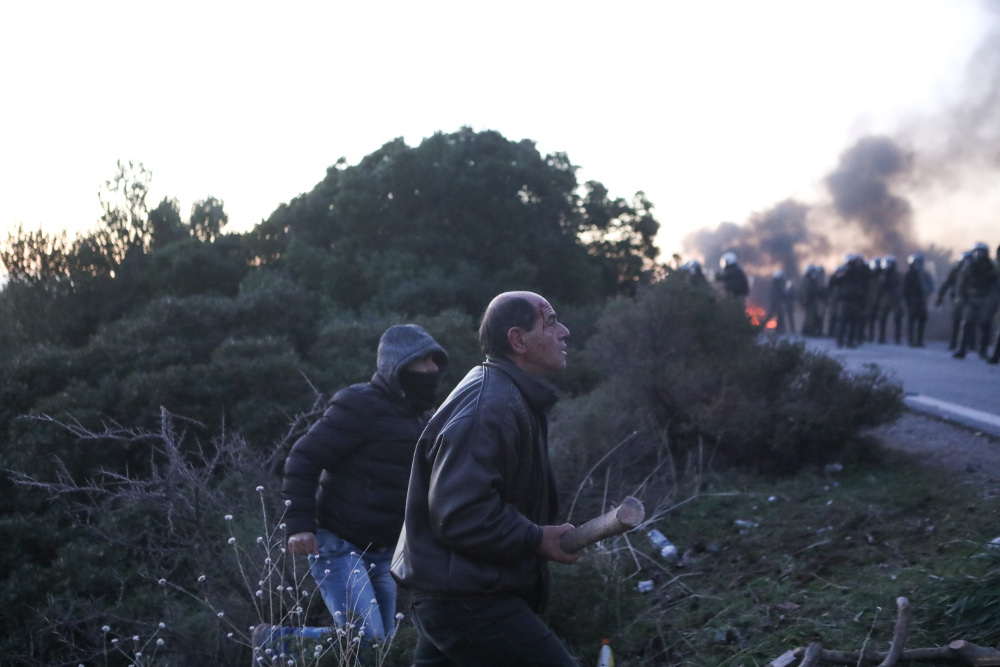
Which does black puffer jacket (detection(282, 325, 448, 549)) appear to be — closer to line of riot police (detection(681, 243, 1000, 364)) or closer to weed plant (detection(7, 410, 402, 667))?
weed plant (detection(7, 410, 402, 667))

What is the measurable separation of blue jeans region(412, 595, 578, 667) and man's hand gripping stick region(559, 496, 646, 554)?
0.28 meters

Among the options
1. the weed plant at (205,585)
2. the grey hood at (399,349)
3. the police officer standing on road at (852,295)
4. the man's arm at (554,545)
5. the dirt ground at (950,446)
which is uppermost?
the police officer standing on road at (852,295)

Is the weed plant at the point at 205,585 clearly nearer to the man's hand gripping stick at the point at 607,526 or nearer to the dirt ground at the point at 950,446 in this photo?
the man's hand gripping stick at the point at 607,526

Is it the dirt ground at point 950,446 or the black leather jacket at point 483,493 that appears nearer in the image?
the black leather jacket at point 483,493

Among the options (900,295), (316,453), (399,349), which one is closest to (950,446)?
(399,349)

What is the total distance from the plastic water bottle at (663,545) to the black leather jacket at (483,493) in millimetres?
3232

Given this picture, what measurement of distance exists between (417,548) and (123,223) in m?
15.2

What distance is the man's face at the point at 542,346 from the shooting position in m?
2.77

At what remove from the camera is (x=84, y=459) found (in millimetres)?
8391

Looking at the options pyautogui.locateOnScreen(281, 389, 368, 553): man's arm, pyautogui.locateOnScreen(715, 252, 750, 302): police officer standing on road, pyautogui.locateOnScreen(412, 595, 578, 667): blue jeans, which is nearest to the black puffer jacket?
pyautogui.locateOnScreen(281, 389, 368, 553): man's arm

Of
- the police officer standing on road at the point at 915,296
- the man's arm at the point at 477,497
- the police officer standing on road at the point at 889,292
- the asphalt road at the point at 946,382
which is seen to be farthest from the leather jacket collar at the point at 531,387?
the police officer standing on road at the point at 889,292

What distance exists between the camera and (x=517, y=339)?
2762mm

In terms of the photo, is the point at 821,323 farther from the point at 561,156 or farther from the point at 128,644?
the point at 128,644

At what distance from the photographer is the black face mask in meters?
4.65
